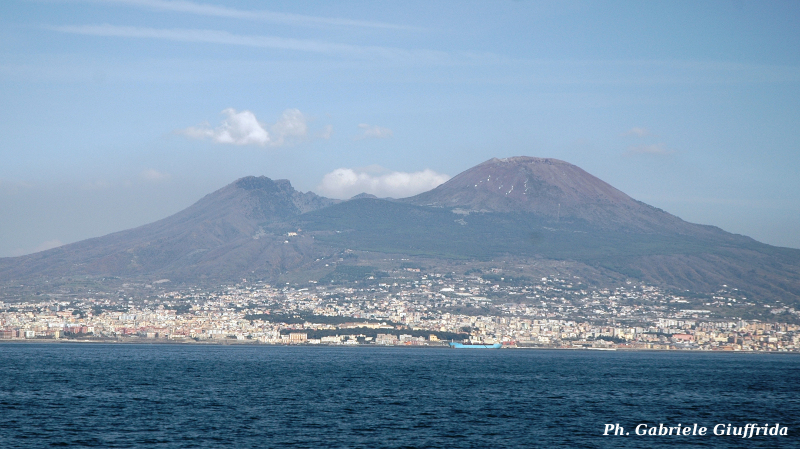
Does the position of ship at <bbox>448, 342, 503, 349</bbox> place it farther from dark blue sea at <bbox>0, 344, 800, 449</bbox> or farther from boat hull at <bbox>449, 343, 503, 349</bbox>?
dark blue sea at <bbox>0, 344, 800, 449</bbox>

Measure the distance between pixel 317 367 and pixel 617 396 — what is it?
41198 mm

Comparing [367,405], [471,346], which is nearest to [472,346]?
[471,346]

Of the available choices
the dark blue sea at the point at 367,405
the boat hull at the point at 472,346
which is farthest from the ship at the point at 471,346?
the dark blue sea at the point at 367,405

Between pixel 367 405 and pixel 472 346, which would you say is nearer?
pixel 367 405

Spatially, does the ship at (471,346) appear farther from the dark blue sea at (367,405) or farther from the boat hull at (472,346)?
the dark blue sea at (367,405)

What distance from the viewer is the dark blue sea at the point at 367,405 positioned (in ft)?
150

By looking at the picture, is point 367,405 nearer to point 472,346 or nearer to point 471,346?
point 471,346

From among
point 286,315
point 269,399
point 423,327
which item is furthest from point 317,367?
point 286,315

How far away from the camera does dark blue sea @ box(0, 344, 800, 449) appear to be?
Result: 4584 cm

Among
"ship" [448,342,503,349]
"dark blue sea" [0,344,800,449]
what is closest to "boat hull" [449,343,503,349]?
"ship" [448,342,503,349]

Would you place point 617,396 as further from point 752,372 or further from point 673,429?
point 752,372

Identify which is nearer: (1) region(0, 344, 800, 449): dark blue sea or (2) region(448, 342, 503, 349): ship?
(1) region(0, 344, 800, 449): dark blue sea

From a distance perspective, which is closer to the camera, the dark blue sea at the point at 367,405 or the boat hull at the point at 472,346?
the dark blue sea at the point at 367,405

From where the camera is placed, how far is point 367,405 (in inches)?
2387
